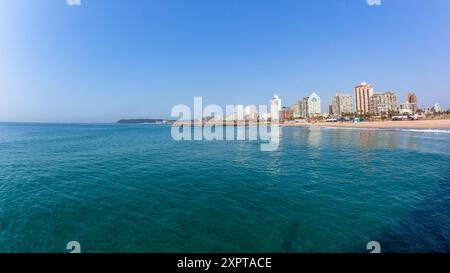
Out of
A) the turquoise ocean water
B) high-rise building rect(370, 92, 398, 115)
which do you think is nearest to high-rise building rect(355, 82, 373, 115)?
high-rise building rect(370, 92, 398, 115)

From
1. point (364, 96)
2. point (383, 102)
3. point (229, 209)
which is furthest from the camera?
point (364, 96)

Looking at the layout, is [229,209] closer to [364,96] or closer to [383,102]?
[364,96]

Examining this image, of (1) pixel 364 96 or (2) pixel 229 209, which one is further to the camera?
(1) pixel 364 96

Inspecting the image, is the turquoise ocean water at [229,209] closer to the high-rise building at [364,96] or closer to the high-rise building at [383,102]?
the high-rise building at [364,96]

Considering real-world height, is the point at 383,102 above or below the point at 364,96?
below

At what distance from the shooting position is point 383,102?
184875 mm

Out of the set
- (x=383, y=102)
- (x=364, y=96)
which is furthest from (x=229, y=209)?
(x=383, y=102)

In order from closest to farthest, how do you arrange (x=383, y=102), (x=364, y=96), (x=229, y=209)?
(x=229, y=209)
(x=383, y=102)
(x=364, y=96)

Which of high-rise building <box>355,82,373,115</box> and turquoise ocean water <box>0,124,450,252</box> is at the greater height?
high-rise building <box>355,82,373,115</box>

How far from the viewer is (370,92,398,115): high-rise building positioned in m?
185

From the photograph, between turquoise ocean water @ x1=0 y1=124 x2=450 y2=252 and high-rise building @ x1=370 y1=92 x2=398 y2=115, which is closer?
turquoise ocean water @ x1=0 y1=124 x2=450 y2=252

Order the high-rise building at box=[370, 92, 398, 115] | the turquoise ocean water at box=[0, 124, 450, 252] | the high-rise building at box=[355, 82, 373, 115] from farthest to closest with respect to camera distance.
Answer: the high-rise building at box=[355, 82, 373, 115], the high-rise building at box=[370, 92, 398, 115], the turquoise ocean water at box=[0, 124, 450, 252]

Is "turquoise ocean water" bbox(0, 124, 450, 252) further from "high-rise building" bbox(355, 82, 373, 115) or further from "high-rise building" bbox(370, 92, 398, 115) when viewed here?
"high-rise building" bbox(370, 92, 398, 115)

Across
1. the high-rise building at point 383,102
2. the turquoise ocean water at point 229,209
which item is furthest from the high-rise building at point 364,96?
the turquoise ocean water at point 229,209
